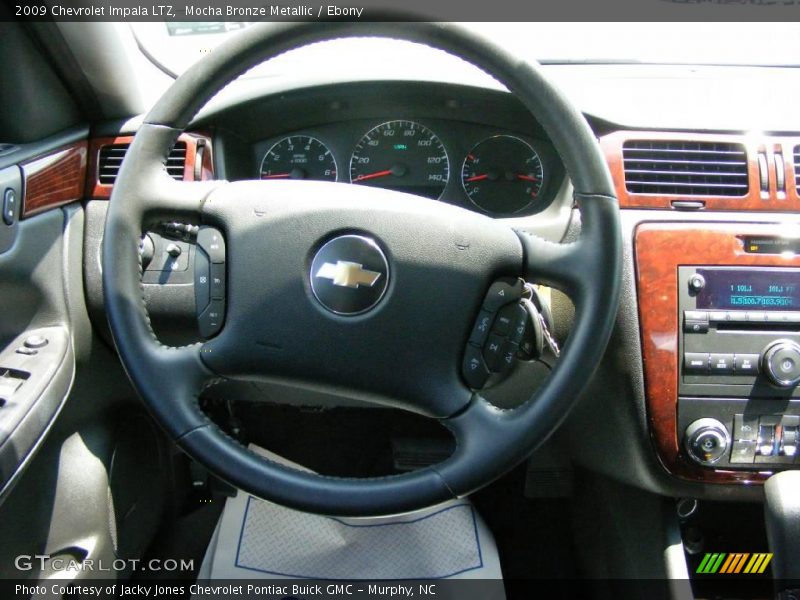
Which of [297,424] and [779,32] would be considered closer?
[779,32]

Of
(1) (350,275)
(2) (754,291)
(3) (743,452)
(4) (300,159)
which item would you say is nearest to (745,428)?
(3) (743,452)

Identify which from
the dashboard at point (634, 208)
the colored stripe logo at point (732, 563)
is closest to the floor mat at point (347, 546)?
the dashboard at point (634, 208)

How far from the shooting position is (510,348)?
1.16m

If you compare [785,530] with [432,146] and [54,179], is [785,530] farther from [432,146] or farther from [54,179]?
[54,179]

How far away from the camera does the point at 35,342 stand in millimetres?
1518

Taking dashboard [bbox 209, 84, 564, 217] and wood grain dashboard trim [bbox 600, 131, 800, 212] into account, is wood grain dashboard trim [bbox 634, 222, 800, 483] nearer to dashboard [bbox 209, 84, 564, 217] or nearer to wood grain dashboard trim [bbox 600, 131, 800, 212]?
wood grain dashboard trim [bbox 600, 131, 800, 212]

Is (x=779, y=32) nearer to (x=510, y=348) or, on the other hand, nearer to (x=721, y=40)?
(x=721, y=40)

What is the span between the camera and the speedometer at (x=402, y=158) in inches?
66.2

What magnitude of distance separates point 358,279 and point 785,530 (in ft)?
3.02

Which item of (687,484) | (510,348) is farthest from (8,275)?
(687,484)

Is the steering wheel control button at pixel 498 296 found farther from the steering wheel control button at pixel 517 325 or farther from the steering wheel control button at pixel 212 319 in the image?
the steering wheel control button at pixel 212 319

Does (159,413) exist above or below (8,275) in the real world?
below

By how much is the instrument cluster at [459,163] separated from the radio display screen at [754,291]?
0.40 m

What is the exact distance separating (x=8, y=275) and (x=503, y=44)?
1.01 meters
